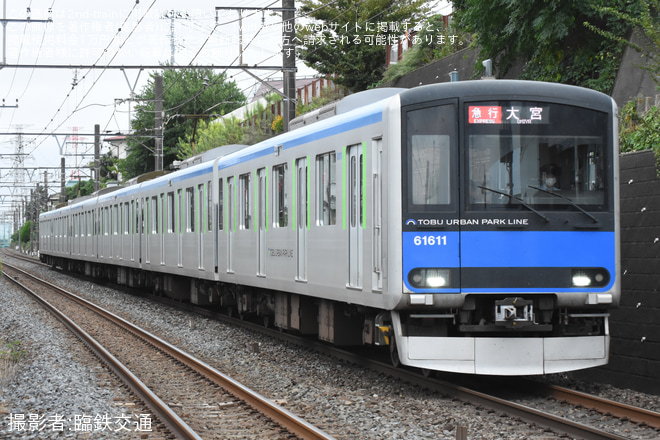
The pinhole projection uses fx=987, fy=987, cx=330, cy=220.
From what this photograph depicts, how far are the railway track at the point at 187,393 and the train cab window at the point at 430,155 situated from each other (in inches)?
91.8

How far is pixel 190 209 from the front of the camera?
19.4m

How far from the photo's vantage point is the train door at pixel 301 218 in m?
12.0

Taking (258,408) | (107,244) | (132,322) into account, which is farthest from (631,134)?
(107,244)

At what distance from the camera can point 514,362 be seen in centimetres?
882

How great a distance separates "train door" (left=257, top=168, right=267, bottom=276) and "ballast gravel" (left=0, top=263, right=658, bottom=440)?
3.82 ft

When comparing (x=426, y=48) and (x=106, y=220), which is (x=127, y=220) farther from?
(x=426, y=48)

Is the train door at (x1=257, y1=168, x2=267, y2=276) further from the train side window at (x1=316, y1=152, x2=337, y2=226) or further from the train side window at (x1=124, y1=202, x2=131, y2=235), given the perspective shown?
the train side window at (x1=124, y1=202, x2=131, y2=235)

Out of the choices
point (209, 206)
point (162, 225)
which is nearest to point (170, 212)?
point (162, 225)

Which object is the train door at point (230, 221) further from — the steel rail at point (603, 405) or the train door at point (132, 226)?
the train door at point (132, 226)

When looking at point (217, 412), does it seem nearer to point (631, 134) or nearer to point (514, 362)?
point (514, 362)

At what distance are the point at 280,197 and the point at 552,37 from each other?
5.47 meters

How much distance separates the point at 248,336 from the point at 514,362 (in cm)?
706

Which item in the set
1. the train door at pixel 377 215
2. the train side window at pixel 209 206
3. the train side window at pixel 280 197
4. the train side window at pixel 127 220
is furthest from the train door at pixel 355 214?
the train side window at pixel 127 220

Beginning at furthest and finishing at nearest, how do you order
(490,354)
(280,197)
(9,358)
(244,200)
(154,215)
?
(154,215) < (244,200) < (280,197) < (9,358) < (490,354)
